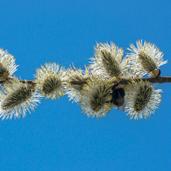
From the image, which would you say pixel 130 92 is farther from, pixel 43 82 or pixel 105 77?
pixel 43 82

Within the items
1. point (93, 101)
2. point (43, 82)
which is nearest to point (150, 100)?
point (93, 101)

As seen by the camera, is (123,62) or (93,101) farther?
(123,62)

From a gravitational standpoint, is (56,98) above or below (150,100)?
below

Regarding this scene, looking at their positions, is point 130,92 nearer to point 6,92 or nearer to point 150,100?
point 150,100

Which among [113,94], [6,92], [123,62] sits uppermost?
[123,62]

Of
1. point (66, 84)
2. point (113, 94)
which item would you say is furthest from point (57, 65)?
point (113, 94)

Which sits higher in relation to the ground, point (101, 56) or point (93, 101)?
point (101, 56)
